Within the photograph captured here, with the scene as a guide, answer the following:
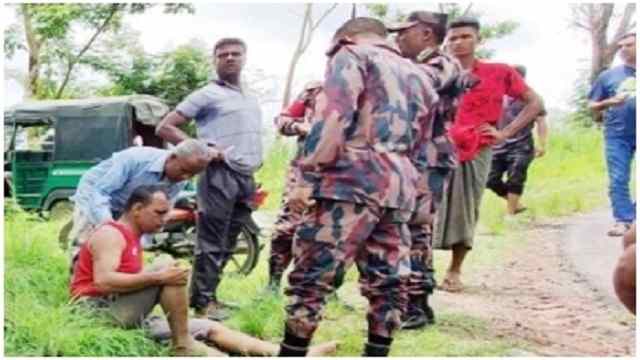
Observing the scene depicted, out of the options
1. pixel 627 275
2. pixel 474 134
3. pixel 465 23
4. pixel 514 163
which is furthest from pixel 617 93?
pixel 627 275

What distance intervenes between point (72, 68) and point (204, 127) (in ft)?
34.1

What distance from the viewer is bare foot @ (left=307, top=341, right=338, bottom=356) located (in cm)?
392

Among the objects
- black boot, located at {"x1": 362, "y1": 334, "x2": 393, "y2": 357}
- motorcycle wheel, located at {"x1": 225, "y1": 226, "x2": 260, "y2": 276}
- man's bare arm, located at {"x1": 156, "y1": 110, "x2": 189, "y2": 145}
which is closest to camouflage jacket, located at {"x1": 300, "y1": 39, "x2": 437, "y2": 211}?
black boot, located at {"x1": 362, "y1": 334, "x2": 393, "y2": 357}

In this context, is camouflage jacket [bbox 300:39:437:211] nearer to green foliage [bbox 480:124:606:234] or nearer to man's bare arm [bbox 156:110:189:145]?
man's bare arm [bbox 156:110:189:145]

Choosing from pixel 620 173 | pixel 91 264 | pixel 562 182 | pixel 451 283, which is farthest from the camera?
pixel 562 182

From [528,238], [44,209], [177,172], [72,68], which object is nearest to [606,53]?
[528,238]

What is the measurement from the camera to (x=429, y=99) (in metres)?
3.70

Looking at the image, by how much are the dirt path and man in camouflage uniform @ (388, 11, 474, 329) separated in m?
0.37

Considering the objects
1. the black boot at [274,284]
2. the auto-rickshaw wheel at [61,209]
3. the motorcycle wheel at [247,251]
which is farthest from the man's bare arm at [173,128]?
the auto-rickshaw wheel at [61,209]

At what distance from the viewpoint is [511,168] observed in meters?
8.74

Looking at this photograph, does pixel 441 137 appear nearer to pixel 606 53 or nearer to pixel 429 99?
pixel 429 99

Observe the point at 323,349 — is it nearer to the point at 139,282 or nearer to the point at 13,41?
the point at 139,282

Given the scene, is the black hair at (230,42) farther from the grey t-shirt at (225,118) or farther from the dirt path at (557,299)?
the dirt path at (557,299)

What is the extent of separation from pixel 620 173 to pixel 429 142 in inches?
110
